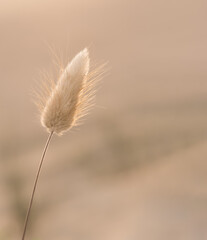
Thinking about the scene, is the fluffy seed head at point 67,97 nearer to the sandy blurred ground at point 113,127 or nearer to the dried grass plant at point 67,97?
the dried grass plant at point 67,97

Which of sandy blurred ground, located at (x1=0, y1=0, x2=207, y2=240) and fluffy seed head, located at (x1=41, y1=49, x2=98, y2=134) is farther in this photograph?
sandy blurred ground, located at (x1=0, y1=0, x2=207, y2=240)

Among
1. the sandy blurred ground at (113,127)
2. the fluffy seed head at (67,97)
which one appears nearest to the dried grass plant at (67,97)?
the fluffy seed head at (67,97)

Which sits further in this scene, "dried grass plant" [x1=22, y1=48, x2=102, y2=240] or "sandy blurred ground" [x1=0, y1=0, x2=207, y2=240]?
"sandy blurred ground" [x1=0, y1=0, x2=207, y2=240]

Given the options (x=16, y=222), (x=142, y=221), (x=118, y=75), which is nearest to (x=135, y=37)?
(x=118, y=75)

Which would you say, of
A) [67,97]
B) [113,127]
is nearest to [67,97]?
[67,97]

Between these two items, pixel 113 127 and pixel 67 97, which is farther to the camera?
pixel 113 127

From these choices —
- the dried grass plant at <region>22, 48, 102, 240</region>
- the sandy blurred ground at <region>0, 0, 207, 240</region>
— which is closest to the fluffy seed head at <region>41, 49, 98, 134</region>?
the dried grass plant at <region>22, 48, 102, 240</region>

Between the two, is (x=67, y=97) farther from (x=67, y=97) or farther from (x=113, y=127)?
(x=113, y=127)

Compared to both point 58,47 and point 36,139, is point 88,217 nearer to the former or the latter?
point 36,139

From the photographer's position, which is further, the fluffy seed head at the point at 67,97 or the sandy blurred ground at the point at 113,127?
the sandy blurred ground at the point at 113,127

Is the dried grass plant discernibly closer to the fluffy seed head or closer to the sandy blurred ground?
the fluffy seed head

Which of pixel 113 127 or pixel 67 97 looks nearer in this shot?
pixel 67 97
